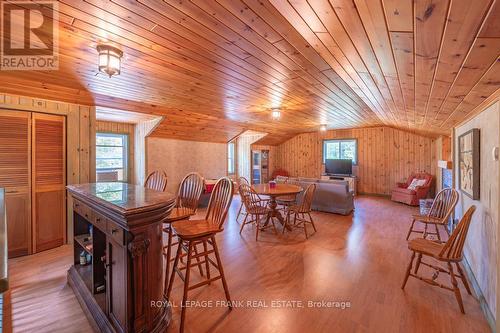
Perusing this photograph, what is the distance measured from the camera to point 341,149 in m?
8.62

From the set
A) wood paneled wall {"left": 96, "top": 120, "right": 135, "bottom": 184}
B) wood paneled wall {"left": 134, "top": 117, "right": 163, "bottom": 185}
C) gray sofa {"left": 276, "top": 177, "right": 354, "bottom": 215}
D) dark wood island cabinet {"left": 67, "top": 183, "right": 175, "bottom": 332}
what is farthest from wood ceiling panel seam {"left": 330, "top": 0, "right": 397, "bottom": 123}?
wood paneled wall {"left": 96, "top": 120, "right": 135, "bottom": 184}

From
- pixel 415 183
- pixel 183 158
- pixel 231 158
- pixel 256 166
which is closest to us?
pixel 183 158

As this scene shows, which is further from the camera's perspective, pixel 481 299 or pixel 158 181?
pixel 158 181

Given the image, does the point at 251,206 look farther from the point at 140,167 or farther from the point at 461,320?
the point at 140,167

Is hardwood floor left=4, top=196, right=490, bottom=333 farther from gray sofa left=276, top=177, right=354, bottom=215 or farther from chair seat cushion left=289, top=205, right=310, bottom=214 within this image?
gray sofa left=276, top=177, right=354, bottom=215

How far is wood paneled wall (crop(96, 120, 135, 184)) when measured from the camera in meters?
5.47

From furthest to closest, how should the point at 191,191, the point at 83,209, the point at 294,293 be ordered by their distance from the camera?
the point at 191,191
the point at 294,293
the point at 83,209

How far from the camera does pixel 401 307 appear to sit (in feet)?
6.91

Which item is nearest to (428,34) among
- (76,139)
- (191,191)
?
(191,191)

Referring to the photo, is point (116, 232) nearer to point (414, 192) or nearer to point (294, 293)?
point (294, 293)

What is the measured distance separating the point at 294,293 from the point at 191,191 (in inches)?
61.1

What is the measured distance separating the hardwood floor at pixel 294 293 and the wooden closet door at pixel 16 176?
29 centimetres

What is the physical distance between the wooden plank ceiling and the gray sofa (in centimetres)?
250

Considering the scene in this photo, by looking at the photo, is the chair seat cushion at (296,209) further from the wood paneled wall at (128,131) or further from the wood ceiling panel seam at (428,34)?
the wood paneled wall at (128,131)
